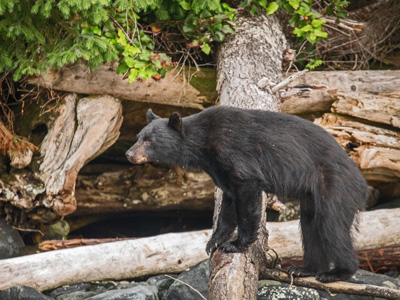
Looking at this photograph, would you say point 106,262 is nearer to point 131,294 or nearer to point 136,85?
point 131,294

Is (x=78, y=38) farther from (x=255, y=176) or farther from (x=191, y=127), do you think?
(x=255, y=176)

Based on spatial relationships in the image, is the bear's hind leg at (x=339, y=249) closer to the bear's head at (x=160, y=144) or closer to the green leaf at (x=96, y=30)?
the bear's head at (x=160, y=144)

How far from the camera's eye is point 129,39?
17.9 feet

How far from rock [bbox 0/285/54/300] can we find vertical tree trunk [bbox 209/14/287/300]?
203 centimetres

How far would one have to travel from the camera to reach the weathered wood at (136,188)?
7293mm

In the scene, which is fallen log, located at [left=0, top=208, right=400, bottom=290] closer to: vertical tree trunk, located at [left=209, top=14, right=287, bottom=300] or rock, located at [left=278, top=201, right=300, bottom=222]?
rock, located at [left=278, top=201, right=300, bottom=222]

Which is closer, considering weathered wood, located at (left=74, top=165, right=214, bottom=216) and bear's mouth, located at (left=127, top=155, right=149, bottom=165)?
bear's mouth, located at (left=127, top=155, right=149, bottom=165)

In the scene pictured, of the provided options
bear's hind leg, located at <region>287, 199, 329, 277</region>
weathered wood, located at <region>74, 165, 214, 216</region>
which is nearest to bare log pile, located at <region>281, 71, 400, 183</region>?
bear's hind leg, located at <region>287, 199, 329, 277</region>

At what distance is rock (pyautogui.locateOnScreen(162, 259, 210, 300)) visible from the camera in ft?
16.5

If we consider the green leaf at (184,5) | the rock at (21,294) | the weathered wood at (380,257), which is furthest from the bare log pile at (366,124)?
the rock at (21,294)

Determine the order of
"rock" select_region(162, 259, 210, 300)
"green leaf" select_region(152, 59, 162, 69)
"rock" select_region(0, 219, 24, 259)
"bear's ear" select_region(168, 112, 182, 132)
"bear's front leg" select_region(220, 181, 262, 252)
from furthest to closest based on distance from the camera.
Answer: "rock" select_region(0, 219, 24, 259) < "green leaf" select_region(152, 59, 162, 69) < "rock" select_region(162, 259, 210, 300) < "bear's ear" select_region(168, 112, 182, 132) < "bear's front leg" select_region(220, 181, 262, 252)

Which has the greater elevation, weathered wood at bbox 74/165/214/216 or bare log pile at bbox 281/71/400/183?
bare log pile at bbox 281/71/400/183

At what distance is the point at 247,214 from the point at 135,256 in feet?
7.14

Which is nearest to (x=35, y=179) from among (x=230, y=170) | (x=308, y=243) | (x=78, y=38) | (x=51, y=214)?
(x=51, y=214)
